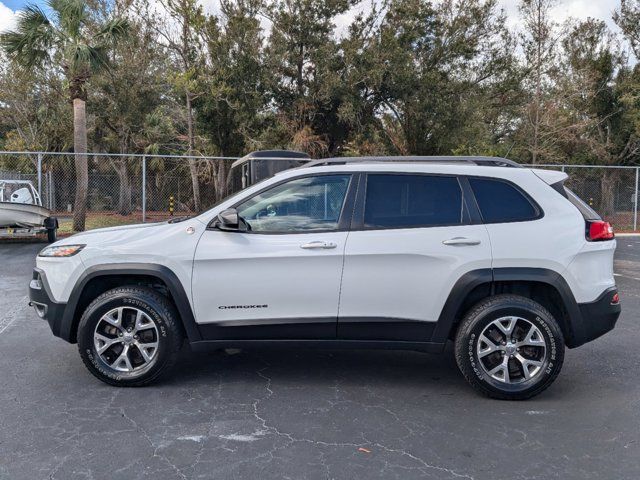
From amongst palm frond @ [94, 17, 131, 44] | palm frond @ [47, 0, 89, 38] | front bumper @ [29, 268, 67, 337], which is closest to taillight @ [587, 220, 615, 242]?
front bumper @ [29, 268, 67, 337]

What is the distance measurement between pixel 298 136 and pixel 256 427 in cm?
1773

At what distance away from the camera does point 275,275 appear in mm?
4316

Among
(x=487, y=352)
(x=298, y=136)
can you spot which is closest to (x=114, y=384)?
(x=487, y=352)

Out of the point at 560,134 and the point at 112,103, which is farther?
the point at 112,103

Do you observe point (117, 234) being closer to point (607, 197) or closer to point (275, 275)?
point (275, 275)

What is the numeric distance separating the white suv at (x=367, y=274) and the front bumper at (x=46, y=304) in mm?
13

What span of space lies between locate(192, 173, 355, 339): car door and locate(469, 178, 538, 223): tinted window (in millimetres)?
1047

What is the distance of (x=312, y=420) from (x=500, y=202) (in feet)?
7.30

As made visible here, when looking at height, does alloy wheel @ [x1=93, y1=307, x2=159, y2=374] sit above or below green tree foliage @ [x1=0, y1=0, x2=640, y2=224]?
below

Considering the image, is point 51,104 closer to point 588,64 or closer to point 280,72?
point 280,72

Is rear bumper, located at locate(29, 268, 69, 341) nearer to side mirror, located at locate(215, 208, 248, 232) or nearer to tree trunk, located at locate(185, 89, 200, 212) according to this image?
side mirror, located at locate(215, 208, 248, 232)

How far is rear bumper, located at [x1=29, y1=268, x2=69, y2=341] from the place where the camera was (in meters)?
4.54

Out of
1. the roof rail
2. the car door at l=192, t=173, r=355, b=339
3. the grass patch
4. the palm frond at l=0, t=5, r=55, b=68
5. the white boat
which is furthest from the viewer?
the grass patch

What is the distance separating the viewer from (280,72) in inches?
822
